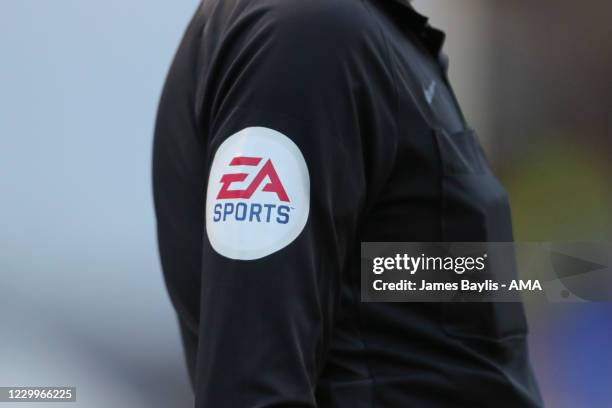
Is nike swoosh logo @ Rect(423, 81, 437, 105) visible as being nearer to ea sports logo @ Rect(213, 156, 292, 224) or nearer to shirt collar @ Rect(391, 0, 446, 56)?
shirt collar @ Rect(391, 0, 446, 56)

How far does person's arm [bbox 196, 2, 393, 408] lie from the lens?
0.85 meters

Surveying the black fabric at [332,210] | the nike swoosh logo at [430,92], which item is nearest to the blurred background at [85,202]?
the black fabric at [332,210]

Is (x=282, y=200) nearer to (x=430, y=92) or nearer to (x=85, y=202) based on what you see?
(x=430, y=92)

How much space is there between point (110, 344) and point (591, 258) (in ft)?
3.10

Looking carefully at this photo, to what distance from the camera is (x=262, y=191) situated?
88 centimetres

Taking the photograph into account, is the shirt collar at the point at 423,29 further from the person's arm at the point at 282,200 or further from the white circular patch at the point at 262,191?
the white circular patch at the point at 262,191

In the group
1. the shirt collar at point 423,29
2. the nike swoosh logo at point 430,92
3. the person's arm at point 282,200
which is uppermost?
the shirt collar at point 423,29

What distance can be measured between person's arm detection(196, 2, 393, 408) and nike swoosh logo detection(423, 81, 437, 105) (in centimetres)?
13

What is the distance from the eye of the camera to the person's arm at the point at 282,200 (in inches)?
33.6

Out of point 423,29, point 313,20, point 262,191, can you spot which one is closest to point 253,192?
point 262,191

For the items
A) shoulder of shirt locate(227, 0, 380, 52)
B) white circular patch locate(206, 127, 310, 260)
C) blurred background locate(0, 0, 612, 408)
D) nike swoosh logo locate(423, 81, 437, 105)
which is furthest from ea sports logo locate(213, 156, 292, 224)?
blurred background locate(0, 0, 612, 408)

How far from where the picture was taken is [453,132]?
1.05m

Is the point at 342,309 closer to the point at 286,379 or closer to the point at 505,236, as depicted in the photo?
the point at 286,379

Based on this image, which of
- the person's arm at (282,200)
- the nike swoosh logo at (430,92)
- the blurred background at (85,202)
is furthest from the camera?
the blurred background at (85,202)
